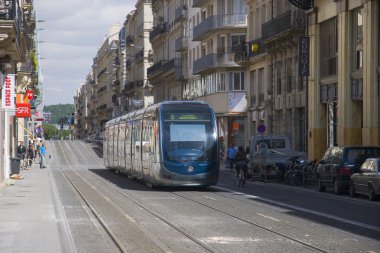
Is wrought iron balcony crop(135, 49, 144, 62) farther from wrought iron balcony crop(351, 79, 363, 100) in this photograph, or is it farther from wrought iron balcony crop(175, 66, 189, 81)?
wrought iron balcony crop(351, 79, 363, 100)

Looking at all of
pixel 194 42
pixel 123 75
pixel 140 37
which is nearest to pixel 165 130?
pixel 194 42

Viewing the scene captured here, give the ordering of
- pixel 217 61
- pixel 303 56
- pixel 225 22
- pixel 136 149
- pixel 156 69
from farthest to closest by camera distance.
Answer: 1. pixel 156 69
2. pixel 217 61
3. pixel 225 22
4. pixel 303 56
5. pixel 136 149

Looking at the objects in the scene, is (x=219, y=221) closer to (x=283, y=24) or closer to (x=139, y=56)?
(x=283, y=24)

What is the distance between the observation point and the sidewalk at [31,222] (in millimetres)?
15703

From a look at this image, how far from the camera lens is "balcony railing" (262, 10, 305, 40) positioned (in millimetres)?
→ 52906

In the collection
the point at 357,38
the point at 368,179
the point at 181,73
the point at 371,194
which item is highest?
the point at 181,73

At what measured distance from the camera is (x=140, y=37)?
124 m

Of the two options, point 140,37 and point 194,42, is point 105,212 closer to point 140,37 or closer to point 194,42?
point 194,42

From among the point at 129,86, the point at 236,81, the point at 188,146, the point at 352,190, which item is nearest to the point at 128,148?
the point at 188,146

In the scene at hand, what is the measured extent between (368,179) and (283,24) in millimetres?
26542

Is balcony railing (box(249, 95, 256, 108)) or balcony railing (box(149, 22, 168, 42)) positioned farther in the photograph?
balcony railing (box(149, 22, 168, 42))

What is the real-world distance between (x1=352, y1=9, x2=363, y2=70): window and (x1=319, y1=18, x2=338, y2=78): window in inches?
98.8

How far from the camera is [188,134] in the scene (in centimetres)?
3312

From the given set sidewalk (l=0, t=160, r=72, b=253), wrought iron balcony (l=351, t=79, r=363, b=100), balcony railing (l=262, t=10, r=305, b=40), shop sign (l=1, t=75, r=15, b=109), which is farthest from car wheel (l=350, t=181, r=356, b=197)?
balcony railing (l=262, t=10, r=305, b=40)
